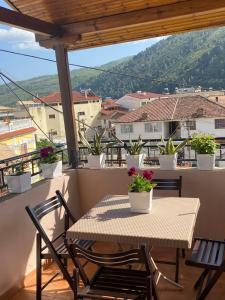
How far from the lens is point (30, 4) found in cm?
328

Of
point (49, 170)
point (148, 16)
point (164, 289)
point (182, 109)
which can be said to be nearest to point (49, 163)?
point (49, 170)

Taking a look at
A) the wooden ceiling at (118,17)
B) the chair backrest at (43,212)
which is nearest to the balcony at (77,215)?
the chair backrest at (43,212)

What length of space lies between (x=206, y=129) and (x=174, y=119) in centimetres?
39

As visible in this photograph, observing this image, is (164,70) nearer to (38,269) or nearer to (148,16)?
(148,16)

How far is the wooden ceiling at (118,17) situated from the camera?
10.0 ft

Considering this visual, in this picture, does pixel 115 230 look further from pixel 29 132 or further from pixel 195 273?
pixel 29 132

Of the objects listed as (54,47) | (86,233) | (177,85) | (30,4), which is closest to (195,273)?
(86,233)

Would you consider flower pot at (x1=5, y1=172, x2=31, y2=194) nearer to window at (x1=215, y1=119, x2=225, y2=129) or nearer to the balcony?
the balcony

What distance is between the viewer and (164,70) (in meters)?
3.91

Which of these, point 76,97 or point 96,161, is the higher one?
point 76,97

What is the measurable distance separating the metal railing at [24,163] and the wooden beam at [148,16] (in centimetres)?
138

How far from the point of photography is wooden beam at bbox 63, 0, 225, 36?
116 inches

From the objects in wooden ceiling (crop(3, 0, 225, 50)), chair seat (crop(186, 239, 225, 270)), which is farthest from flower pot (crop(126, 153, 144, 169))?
wooden ceiling (crop(3, 0, 225, 50))

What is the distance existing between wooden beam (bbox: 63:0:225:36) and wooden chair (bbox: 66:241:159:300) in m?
2.26
